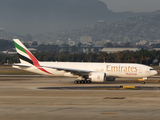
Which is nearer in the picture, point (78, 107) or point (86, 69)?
point (78, 107)

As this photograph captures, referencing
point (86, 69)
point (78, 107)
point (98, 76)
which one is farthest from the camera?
point (86, 69)

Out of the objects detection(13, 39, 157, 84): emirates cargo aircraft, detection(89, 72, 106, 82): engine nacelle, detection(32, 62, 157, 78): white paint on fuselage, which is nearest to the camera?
detection(89, 72, 106, 82): engine nacelle

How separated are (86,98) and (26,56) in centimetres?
2093

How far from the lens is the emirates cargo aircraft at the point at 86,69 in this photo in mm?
44469

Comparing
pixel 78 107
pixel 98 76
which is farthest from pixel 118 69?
pixel 78 107

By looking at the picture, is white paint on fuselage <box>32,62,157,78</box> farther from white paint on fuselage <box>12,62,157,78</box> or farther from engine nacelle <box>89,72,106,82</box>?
engine nacelle <box>89,72,106,82</box>

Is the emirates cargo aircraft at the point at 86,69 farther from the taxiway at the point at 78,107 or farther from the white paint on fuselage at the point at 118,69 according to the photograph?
the taxiway at the point at 78,107

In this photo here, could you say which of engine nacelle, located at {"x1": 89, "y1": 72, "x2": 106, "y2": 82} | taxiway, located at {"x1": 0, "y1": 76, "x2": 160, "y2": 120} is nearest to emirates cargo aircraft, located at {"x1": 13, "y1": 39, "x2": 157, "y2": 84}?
engine nacelle, located at {"x1": 89, "y1": 72, "x2": 106, "y2": 82}

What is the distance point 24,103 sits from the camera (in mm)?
25344

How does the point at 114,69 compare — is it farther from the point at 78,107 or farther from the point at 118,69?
the point at 78,107

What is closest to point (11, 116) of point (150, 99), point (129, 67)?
point (150, 99)

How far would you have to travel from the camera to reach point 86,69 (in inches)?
1797

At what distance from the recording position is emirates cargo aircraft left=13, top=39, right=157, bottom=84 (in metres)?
44.5

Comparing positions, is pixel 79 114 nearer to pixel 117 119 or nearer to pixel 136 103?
pixel 117 119
